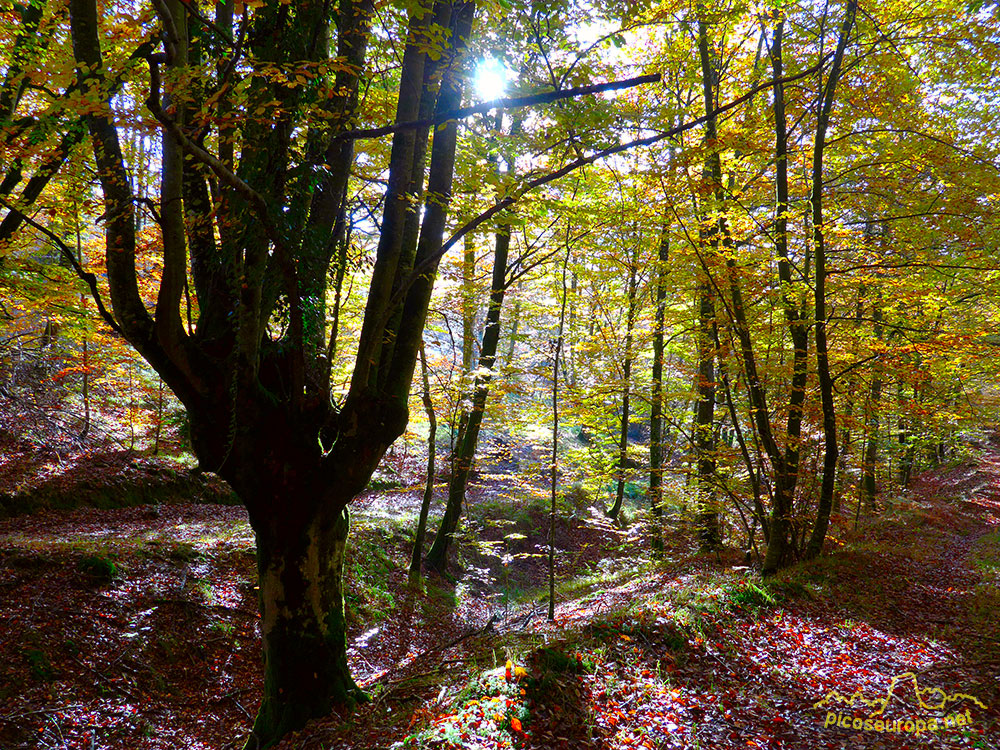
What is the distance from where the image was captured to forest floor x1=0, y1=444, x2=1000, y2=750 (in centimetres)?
370

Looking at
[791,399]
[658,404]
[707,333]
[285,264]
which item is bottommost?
[658,404]

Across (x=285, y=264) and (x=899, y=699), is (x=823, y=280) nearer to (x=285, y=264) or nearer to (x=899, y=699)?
(x=899, y=699)

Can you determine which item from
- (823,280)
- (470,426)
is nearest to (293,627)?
(470,426)

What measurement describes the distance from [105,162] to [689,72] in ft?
28.0

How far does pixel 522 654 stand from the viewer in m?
4.45

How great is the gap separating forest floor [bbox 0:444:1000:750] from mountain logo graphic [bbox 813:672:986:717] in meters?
0.02

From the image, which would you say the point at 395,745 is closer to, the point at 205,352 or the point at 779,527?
the point at 205,352

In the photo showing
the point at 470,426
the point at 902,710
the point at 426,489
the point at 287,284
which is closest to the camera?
the point at 287,284

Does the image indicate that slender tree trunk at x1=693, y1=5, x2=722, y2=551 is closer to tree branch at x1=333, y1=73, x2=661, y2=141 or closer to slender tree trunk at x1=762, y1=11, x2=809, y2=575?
slender tree trunk at x1=762, y1=11, x2=809, y2=575

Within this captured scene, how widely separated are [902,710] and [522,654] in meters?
3.07

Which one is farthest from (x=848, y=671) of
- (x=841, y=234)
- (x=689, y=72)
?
(x=689, y=72)

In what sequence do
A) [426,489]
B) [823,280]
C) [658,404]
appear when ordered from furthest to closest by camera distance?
1. [426,489]
2. [658,404]
3. [823,280]

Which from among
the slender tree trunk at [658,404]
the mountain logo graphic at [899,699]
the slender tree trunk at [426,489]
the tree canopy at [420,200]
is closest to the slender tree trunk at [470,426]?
the tree canopy at [420,200]

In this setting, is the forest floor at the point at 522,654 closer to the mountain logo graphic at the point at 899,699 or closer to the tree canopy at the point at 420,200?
the mountain logo graphic at the point at 899,699
